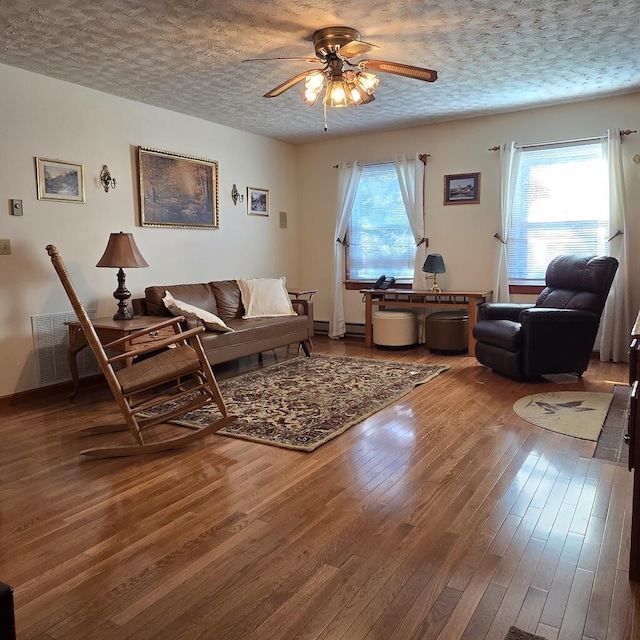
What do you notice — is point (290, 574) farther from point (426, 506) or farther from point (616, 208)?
point (616, 208)

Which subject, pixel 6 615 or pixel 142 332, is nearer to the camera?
pixel 6 615

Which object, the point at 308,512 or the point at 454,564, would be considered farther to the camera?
the point at 308,512

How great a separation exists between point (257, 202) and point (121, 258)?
2413 millimetres

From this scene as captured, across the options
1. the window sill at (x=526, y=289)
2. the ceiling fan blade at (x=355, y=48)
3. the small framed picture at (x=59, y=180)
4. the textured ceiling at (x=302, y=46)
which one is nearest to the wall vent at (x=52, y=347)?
the small framed picture at (x=59, y=180)

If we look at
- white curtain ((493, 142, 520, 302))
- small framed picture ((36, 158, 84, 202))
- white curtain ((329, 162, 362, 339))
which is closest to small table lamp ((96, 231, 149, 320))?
small framed picture ((36, 158, 84, 202))

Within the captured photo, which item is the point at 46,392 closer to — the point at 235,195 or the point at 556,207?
the point at 235,195

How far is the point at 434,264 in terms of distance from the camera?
5.67m

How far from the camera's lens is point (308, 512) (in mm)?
2248

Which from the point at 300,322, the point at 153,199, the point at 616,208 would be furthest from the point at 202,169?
the point at 616,208

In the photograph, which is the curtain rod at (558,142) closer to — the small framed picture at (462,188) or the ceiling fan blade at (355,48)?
the small framed picture at (462,188)

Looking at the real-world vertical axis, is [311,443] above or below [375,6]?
below

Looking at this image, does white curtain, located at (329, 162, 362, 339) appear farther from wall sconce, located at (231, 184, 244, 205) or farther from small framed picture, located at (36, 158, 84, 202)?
small framed picture, located at (36, 158, 84, 202)

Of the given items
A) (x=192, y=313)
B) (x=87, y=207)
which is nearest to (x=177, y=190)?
(x=87, y=207)

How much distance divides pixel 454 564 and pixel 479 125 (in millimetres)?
4874
